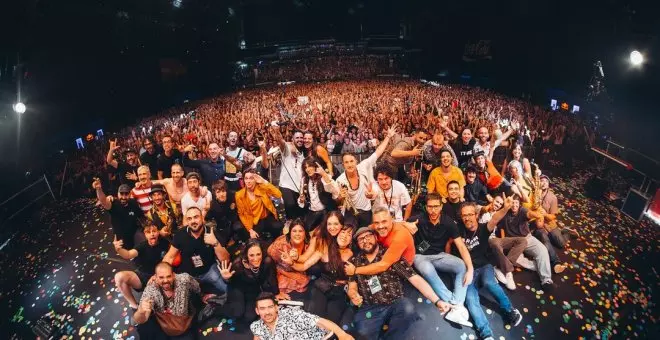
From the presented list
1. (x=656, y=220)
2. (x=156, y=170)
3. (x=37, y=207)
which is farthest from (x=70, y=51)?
(x=656, y=220)

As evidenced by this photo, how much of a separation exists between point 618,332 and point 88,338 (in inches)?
244

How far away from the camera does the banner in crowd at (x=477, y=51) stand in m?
19.3

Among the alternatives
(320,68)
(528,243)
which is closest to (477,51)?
(320,68)

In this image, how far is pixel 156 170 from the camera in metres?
5.29

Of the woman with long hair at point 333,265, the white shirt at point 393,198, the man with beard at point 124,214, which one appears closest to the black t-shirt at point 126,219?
the man with beard at point 124,214

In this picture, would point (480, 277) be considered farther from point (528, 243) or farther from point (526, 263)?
point (526, 263)

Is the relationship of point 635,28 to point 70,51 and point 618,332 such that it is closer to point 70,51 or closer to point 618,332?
point 618,332

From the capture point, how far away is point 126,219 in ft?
13.5

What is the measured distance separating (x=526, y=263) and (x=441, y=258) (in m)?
1.50

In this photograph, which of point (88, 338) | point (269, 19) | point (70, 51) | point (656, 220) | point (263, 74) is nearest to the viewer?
point (88, 338)

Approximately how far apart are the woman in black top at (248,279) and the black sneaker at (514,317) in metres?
2.68

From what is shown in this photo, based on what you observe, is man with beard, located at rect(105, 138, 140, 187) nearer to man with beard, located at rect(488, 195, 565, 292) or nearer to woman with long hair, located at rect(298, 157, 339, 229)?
woman with long hair, located at rect(298, 157, 339, 229)

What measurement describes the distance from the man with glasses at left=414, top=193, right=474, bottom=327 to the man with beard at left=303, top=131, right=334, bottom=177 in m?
1.64

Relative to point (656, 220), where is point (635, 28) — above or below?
above
